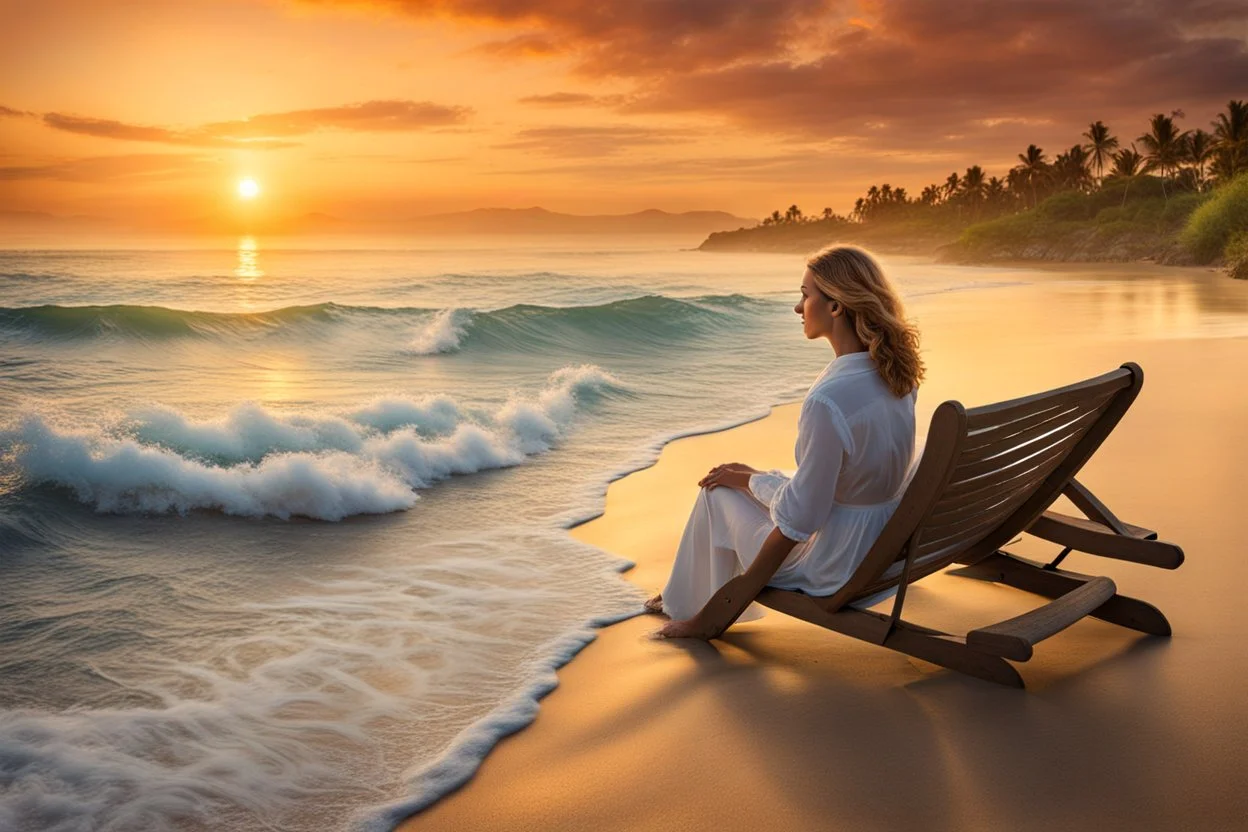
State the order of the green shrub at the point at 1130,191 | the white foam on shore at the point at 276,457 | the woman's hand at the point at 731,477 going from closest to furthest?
the woman's hand at the point at 731,477 → the white foam on shore at the point at 276,457 → the green shrub at the point at 1130,191

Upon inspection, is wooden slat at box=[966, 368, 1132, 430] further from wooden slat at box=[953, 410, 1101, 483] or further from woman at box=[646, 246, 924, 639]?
woman at box=[646, 246, 924, 639]

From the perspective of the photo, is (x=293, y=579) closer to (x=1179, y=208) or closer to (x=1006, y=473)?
(x=1006, y=473)

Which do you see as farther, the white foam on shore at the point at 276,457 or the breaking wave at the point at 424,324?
the breaking wave at the point at 424,324

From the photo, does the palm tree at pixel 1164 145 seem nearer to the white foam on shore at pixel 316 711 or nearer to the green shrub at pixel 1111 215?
the green shrub at pixel 1111 215

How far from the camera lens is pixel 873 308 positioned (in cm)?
377

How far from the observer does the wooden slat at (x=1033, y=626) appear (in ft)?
11.9

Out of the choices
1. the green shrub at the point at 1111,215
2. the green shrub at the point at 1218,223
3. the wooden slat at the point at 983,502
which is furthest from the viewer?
the green shrub at the point at 1111,215

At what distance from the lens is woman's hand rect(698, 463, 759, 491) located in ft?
13.8

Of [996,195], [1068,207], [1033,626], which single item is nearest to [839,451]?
[1033,626]

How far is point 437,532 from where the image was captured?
22.0ft

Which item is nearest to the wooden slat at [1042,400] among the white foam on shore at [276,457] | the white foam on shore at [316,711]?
the white foam on shore at [316,711]

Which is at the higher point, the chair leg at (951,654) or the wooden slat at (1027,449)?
the wooden slat at (1027,449)

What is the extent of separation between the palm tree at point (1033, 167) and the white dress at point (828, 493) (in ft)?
441

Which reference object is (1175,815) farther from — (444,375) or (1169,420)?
(444,375)
